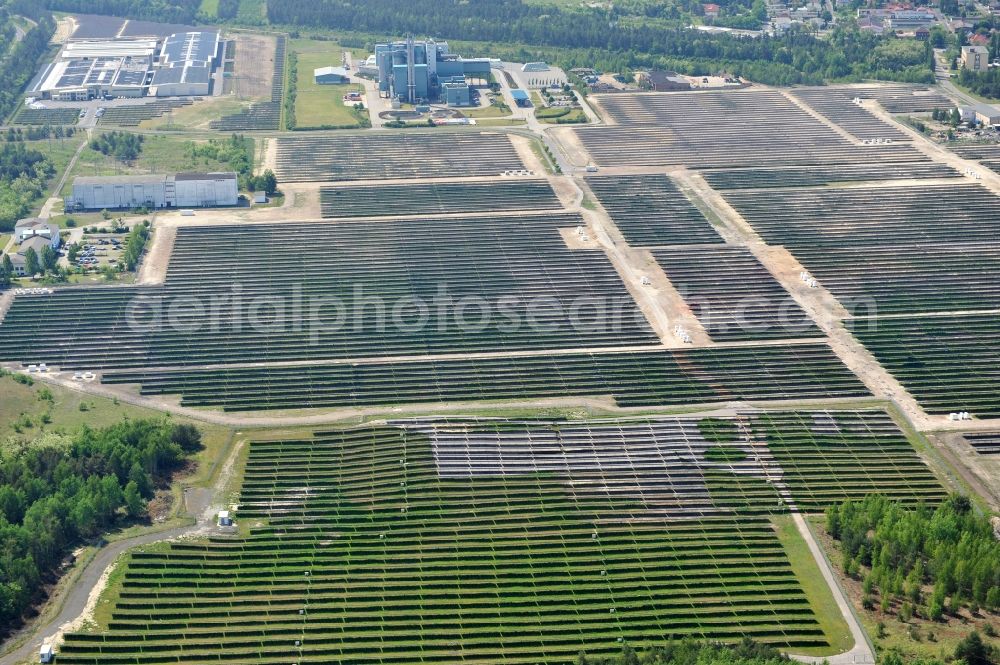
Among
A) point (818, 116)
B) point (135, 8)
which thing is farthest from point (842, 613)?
point (135, 8)

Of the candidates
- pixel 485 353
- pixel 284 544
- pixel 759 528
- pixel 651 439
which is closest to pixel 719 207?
pixel 485 353

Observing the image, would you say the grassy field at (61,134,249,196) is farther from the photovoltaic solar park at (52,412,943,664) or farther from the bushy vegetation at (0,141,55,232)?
the photovoltaic solar park at (52,412,943,664)

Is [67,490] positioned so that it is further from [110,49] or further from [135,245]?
[110,49]

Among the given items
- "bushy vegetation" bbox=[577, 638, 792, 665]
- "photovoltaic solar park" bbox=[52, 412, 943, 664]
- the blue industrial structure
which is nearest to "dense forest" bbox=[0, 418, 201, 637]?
"photovoltaic solar park" bbox=[52, 412, 943, 664]

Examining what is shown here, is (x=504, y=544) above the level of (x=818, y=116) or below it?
above

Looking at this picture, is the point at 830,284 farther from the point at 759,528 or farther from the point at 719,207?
the point at 759,528

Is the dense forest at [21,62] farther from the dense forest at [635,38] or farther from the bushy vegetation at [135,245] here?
the bushy vegetation at [135,245]

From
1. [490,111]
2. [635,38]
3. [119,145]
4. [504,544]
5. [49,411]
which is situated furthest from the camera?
[635,38]

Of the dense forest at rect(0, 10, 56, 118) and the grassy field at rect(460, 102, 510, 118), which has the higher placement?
A: the grassy field at rect(460, 102, 510, 118)
